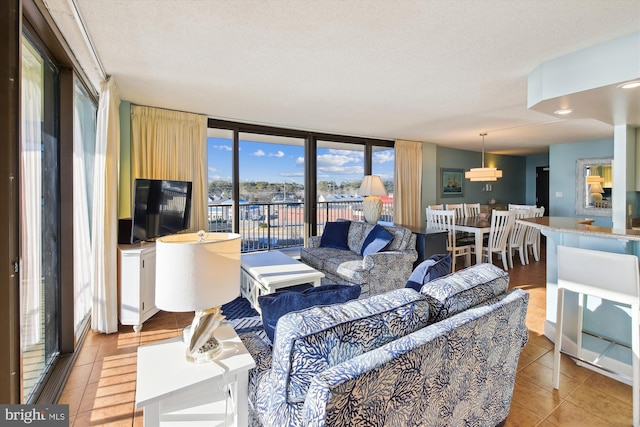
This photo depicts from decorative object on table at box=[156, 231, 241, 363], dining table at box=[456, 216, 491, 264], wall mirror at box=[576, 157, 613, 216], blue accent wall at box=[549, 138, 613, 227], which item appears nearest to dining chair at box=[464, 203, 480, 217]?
dining table at box=[456, 216, 491, 264]

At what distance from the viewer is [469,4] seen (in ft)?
5.90

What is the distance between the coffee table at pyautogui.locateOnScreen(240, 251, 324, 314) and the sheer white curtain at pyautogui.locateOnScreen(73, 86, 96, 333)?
4.96 ft

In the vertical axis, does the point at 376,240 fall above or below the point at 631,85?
below

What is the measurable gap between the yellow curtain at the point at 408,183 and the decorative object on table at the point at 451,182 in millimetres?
1146

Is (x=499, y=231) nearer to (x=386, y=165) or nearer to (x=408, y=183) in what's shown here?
(x=408, y=183)

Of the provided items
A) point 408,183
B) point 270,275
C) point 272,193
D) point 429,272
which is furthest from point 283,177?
point 429,272

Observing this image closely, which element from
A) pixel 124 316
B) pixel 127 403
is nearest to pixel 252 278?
pixel 124 316

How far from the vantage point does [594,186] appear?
252 inches

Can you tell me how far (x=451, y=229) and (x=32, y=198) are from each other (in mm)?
5262

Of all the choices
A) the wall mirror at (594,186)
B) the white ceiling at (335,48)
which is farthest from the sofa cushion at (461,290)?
the wall mirror at (594,186)

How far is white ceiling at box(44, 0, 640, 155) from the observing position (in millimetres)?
1865

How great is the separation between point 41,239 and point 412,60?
9.80 ft

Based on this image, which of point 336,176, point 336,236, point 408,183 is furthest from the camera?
point 408,183

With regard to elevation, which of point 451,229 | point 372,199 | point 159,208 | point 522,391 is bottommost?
point 522,391
